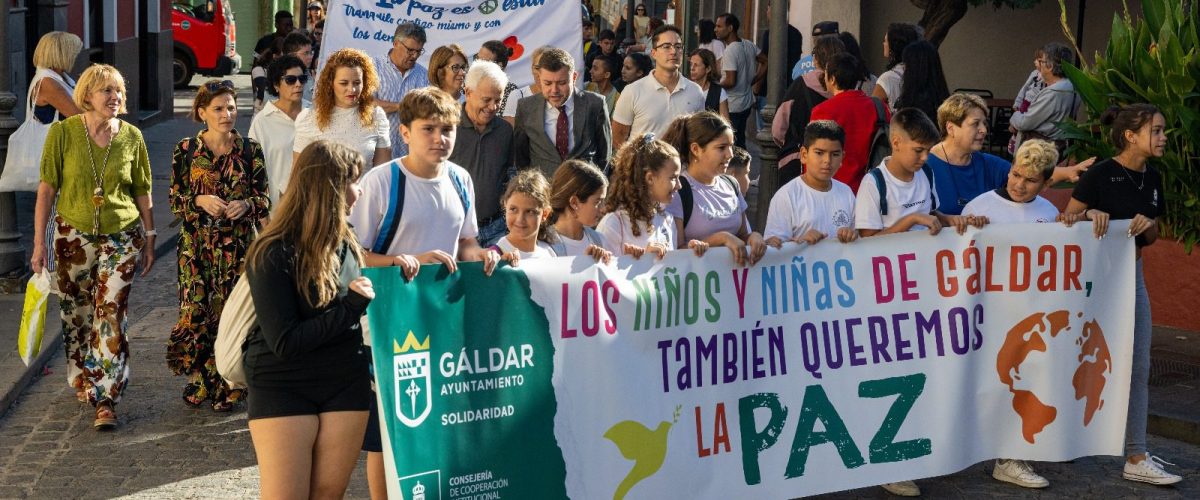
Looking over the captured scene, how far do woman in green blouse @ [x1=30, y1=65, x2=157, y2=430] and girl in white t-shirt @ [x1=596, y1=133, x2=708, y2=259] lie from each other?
8.43 feet

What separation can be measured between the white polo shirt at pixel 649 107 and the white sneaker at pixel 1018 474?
4.06 m

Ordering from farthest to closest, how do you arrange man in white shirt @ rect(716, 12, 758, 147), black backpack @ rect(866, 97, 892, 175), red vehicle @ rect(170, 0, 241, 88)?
red vehicle @ rect(170, 0, 241, 88) → man in white shirt @ rect(716, 12, 758, 147) → black backpack @ rect(866, 97, 892, 175)

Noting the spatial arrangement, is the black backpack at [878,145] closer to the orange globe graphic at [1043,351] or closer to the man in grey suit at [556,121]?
the man in grey suit at [556,121]

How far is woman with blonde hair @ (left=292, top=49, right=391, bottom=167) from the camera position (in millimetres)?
7598

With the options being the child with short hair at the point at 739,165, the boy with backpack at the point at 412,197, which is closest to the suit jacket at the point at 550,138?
the child with short hair at the point at 739,165

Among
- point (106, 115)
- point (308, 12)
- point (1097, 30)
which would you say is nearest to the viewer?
point (106, 115)

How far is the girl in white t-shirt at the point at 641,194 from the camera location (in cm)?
614

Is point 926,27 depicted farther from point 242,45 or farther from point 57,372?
point 242,45

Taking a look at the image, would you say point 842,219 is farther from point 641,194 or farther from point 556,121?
point 556,121

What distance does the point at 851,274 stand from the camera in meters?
6.32

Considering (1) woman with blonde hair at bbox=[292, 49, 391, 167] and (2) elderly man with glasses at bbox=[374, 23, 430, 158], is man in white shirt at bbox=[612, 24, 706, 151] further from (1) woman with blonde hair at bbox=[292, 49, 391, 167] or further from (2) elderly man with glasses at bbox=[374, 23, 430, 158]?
Answer: (1) woman with blonde hair at bbox=[292, 49, 391, 167]

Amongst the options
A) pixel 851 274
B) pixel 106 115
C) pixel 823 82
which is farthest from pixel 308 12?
pixel 851 274

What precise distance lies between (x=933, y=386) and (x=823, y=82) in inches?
152

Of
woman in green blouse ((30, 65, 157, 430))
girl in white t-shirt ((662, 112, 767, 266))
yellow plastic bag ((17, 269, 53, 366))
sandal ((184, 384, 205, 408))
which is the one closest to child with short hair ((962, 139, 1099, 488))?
girl in white t-shirt ((662, 112, 767, 266))
